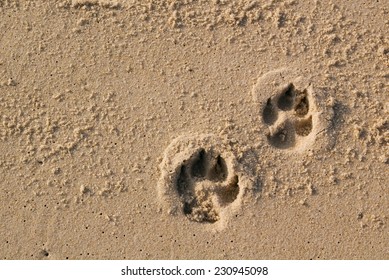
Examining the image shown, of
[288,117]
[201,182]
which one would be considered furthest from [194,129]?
[288,117]

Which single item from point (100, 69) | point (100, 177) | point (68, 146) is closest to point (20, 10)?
point (100, 69)

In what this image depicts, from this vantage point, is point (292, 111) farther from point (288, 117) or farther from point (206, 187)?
point (206, 187)

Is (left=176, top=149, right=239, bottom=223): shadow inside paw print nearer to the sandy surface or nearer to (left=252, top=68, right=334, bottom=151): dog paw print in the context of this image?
the sandy surface

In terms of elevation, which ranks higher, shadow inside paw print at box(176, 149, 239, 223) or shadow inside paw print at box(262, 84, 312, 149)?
shadow inside paw print at box(262, 84, 312, 149)

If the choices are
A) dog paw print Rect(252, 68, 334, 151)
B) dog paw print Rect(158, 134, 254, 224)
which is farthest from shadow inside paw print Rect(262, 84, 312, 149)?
dog paw print Rect(158, 134, 254, 224)

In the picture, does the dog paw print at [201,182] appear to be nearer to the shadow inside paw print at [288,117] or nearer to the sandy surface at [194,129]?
the sandy surface at [194,129]

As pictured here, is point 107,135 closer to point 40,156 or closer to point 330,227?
point 40,156
